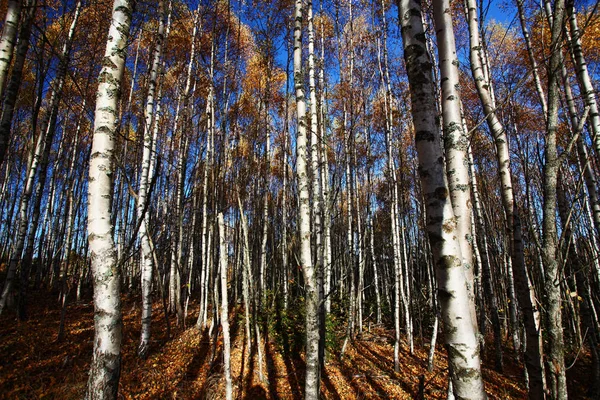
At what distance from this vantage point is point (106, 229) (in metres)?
2.04

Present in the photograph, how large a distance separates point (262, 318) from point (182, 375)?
2770mm

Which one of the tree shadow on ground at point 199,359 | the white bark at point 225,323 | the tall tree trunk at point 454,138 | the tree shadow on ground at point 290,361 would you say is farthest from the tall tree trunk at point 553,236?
the tree shadow on ground at point 199,359

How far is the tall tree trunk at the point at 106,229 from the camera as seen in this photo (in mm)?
1842

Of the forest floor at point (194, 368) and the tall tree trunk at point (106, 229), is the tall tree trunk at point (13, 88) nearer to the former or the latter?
the tall tree trunk at point (106, 229)

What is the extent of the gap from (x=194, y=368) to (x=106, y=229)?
5025 mm

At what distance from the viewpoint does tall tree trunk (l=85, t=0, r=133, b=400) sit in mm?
1842

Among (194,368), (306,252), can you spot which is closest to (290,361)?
(194,368)

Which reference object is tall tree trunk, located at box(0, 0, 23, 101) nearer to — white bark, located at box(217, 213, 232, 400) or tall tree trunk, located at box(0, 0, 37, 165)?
tall tree trunk, located at box(0, 0, 37, 165)

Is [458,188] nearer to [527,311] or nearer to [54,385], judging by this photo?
[527,311]

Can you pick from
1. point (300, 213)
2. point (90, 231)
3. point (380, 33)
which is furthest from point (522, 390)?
point (380, 33)

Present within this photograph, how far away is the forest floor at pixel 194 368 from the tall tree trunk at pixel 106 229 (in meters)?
3.49

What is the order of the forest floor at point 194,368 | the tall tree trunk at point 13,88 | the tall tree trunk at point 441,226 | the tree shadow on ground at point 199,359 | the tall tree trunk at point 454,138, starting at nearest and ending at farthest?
1. the tall tree trunk at point 441,226
2. the tall tree trunk at point 454,138
3. the tall tree trunk at point 13,88
4. the forest floor at point 194,368
5. the tree shadow on ground at point 199,359

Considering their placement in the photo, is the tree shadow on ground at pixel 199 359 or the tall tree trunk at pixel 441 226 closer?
the tall tree trunk at pixel 441 226

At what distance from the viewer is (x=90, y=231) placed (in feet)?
6.50
